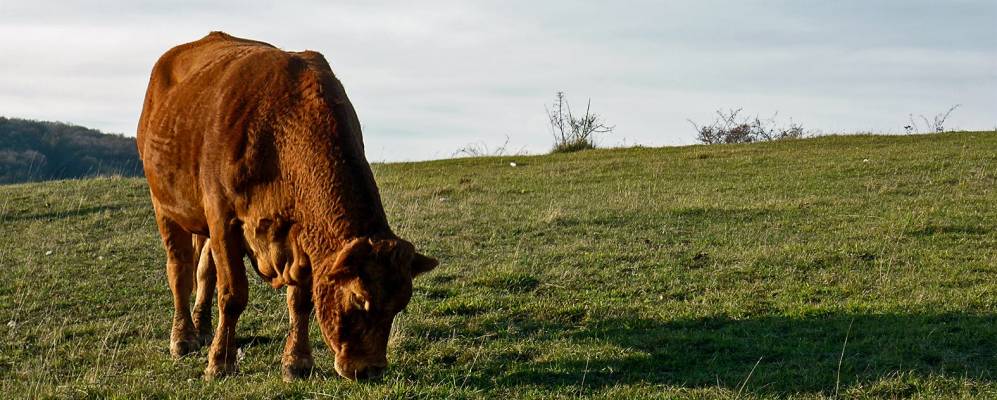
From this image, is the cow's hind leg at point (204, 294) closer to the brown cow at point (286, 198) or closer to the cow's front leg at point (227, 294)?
the brown cow at point (286, 198)

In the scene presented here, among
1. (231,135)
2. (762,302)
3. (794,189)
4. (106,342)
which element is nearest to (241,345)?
(106,342)

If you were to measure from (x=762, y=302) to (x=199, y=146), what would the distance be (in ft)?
15.1

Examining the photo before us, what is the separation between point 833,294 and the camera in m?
8.84

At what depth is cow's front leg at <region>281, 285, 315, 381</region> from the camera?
6.41 metres

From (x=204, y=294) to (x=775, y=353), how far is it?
4.16 meters

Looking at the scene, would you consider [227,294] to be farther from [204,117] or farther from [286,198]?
[204,117]

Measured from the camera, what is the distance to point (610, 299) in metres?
8.81

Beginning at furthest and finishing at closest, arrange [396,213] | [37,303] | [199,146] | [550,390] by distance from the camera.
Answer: [396,213] < [37,303] < [199,146] < [550,390]

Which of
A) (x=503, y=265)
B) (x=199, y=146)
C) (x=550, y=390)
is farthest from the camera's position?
(x=503, y=265)

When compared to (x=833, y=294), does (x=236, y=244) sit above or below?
above

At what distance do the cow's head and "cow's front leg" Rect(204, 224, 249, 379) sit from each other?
0.91 m

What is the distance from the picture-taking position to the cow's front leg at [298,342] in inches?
252

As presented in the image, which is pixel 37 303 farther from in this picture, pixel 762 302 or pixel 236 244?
pixel 762 302

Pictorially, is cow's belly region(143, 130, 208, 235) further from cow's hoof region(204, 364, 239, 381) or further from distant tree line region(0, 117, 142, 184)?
distant tree line region(0, 117, 142, 184)
